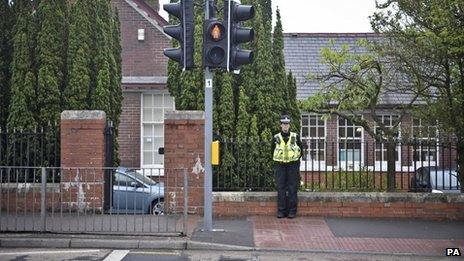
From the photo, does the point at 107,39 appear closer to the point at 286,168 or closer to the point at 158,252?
the point at 286,168

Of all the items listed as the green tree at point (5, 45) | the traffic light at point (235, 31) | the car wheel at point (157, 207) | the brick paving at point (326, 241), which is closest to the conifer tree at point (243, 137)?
the brick paving at point (326, 241)

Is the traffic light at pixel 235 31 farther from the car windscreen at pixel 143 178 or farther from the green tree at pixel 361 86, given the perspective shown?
the green tree at pixel 361 86

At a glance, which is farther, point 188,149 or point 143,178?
point 188,149

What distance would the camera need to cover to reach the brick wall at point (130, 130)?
21.3m

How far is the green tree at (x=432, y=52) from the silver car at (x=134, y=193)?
17.6 feet

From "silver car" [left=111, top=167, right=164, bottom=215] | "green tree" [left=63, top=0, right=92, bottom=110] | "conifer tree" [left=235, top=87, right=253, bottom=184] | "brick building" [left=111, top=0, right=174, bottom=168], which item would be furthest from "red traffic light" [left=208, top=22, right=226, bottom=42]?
"brick building" [left=111, top=0, right=174, bottom=168]

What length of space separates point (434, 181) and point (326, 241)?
183 inches

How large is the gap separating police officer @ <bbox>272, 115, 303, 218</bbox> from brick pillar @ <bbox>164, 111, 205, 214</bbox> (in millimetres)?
1398

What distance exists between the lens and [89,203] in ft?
37.9

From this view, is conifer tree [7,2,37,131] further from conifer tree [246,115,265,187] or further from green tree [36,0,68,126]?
conifer tree [246,115,265,187]

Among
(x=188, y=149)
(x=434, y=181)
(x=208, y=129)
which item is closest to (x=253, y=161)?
(x=188, y=149)

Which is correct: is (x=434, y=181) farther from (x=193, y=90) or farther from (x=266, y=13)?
(x=193, y=90)

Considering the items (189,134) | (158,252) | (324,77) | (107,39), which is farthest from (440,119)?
(107,39)

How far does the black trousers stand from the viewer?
11484 mm
